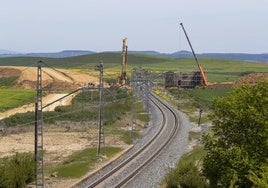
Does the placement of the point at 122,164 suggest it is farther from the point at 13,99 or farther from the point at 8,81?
the point at 8,81

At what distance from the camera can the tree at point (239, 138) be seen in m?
25.1

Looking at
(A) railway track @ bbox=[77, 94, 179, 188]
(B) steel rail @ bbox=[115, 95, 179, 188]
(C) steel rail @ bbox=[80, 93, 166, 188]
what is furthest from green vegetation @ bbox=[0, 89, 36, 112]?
(C) steel rail @ bbox=[80, 93, 166, 188]

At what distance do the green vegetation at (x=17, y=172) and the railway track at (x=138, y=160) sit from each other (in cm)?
359

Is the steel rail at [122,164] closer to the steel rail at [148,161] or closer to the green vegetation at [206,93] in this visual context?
the steel rail at [148,161]

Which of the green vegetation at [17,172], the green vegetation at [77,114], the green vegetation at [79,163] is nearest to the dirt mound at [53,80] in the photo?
the green vegetation at [77,114]

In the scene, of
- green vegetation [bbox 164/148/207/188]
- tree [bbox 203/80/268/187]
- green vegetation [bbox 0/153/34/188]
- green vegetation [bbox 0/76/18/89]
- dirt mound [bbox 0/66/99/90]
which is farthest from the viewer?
green vegetation [bbox 0/76/18/89]

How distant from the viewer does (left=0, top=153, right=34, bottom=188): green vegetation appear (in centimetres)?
3034

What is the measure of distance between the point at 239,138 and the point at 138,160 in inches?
707

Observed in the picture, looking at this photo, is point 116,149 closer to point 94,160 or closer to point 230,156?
point 94,160

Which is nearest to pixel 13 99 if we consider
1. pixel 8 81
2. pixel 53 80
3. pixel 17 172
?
pixel 53 80

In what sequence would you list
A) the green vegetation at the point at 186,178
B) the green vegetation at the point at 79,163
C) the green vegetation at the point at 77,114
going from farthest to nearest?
the green vegetation at the point at 77,114 → the green vegetation at the point at 79,163 → the green vegetation at the point at 186,178

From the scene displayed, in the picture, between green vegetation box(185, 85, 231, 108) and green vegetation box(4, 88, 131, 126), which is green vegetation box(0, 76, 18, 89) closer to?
green vegetation box(4, 88, 131, 126)

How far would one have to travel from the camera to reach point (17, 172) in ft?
107

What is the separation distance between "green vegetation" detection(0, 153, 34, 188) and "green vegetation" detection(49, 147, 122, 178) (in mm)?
2840
